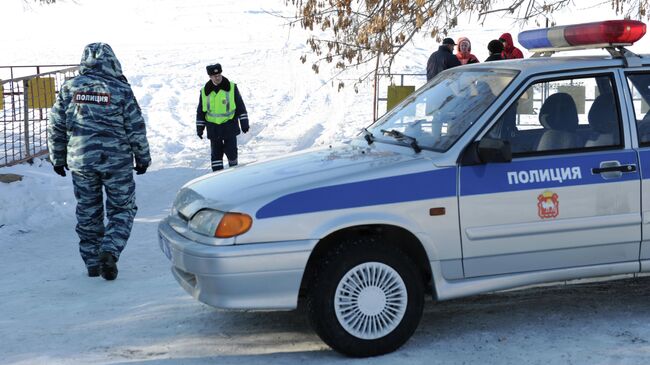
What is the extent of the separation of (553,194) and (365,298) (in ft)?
4.03

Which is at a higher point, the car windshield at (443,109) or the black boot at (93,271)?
the car windshield at (443,109)

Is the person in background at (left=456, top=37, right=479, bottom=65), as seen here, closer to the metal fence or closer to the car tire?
the metal fence

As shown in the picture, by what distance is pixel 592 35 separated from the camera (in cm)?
592

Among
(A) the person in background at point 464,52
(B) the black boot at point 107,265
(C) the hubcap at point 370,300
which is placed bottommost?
(B) the black boot at point 107,265

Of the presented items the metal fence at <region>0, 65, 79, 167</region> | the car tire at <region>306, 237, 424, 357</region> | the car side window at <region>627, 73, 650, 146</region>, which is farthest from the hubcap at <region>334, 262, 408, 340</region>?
the metal fence at <region>0, 65, 79, 167</region>

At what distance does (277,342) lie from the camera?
5.56 m

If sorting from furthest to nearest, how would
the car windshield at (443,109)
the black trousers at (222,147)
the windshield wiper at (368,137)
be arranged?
the black trousers at (222,147) < the windshield wiper at (368,137) < the car windshield at (443,109)

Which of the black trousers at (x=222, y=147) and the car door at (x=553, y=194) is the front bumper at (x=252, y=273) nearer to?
the car door at (x=553, y=194)

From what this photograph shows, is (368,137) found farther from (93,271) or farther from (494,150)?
(93,271)

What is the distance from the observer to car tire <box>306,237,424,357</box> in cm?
508

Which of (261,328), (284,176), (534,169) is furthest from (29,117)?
(534,169)

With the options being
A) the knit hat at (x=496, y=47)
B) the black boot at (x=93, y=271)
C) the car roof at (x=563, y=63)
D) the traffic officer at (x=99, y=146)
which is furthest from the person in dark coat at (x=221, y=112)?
the car roof at (x=563, y=63)

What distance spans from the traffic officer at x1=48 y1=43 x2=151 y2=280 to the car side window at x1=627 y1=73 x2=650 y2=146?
362 cm

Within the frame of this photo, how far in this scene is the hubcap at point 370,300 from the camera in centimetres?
512
